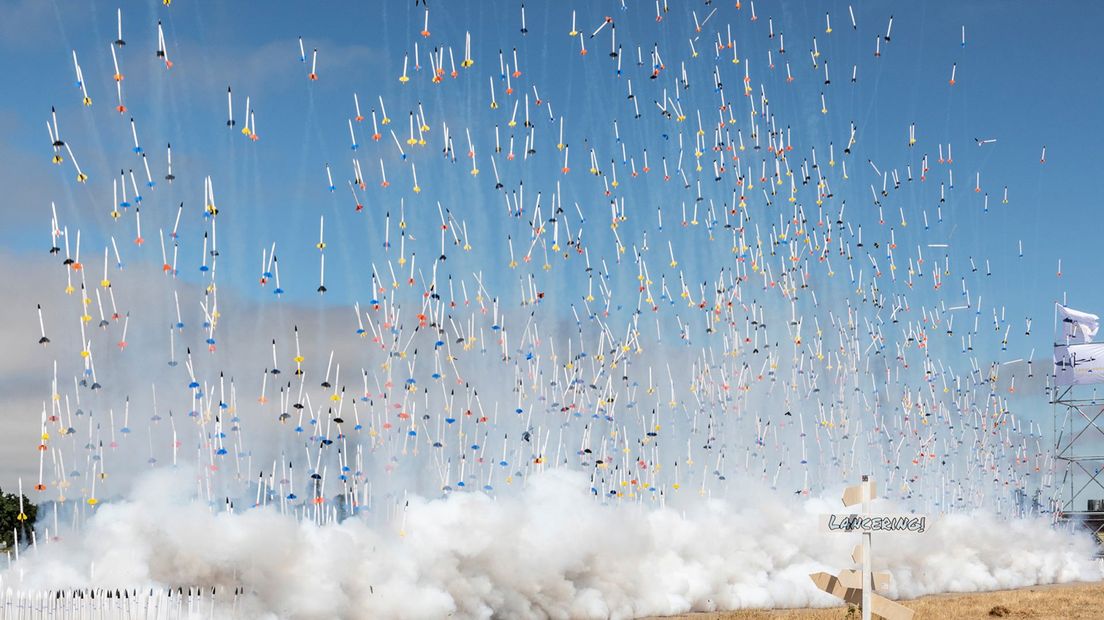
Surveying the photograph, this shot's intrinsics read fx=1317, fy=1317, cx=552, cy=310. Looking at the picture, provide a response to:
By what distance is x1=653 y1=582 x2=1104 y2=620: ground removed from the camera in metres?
60.5

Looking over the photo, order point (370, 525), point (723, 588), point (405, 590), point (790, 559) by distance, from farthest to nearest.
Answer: point (790, 559), point (723, 588), point (370, 525), point (405, 590)

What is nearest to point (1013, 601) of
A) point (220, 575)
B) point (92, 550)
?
point (220, 575)

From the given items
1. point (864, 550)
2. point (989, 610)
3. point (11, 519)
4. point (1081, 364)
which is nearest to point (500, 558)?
point (989, 610)

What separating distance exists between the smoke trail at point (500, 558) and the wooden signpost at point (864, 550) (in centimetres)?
2974

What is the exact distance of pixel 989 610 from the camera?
2505 inches

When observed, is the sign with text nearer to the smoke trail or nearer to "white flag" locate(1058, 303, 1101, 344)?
the smoke trail

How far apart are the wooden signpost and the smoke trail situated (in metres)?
29.7

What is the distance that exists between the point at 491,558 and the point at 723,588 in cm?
1834

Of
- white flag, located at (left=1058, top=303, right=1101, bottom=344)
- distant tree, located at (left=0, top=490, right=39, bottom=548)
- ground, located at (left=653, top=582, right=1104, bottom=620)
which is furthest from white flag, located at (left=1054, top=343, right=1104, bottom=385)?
distant tree, located at (left=0, top=490, right=39, bottom=548)

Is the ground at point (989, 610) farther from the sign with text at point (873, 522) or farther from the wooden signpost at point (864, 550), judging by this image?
the wooden signpost at point (864, 550)

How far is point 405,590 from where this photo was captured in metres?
56.9

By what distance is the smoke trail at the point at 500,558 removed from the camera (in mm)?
52906

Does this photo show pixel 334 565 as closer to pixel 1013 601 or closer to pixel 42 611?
pixel 42 611

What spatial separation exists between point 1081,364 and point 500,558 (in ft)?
243
